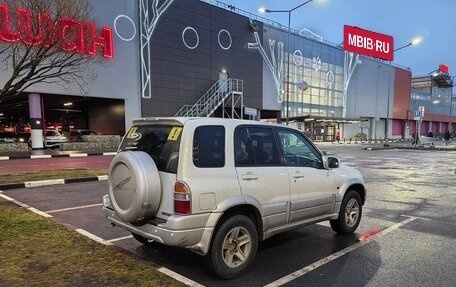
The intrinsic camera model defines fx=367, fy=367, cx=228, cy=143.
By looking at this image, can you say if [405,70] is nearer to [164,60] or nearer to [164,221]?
[164,60]

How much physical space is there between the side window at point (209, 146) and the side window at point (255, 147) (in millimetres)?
224

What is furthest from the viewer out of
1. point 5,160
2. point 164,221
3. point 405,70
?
point 405,70

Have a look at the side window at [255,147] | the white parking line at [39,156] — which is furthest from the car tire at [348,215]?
the white parking line at [39,156]

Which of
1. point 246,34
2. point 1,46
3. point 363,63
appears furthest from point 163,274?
point 363,63

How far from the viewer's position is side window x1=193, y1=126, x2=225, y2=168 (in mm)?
4102

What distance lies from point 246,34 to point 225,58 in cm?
413

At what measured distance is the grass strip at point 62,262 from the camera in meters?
3.94

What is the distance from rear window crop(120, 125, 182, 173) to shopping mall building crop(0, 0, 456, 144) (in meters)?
13.5

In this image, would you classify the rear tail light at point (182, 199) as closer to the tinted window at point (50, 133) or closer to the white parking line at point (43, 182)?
the white parking line at point (43, 182)

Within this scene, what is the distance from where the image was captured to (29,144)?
1022 inches

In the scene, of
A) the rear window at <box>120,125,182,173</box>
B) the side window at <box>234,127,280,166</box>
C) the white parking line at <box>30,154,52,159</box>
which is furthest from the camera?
the white parking line at <box>30,154,52,159</box>

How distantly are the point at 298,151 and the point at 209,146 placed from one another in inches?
67.3

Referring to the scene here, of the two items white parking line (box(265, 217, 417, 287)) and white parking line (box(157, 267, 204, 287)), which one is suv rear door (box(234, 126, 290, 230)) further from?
white parking line (box(157, 267, 204, 287))

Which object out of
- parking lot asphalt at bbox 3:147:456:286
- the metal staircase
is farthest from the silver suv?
the metal staircase
